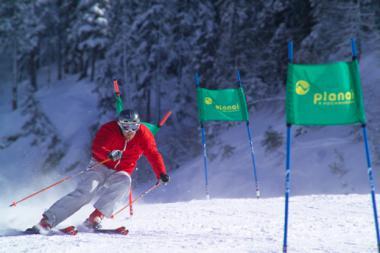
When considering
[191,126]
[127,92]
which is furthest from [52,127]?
[191,126]

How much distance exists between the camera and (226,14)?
23.1 meters

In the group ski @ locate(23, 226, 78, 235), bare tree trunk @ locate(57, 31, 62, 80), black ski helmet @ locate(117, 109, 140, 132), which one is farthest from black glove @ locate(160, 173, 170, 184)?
bare tree trunk @ locate(57, 31, 62, 80)

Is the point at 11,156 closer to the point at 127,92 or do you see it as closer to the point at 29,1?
the point at 127,92

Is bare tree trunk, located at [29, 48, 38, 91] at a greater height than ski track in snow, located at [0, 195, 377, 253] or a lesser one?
greater

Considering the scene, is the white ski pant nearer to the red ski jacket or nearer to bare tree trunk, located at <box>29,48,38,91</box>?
the red ski jacket

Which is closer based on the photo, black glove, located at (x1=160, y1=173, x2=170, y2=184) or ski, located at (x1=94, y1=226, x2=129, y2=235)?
ski, located at (x1=94, y1=226, x2=129, y2=235)

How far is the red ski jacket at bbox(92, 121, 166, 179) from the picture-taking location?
19.7 ft

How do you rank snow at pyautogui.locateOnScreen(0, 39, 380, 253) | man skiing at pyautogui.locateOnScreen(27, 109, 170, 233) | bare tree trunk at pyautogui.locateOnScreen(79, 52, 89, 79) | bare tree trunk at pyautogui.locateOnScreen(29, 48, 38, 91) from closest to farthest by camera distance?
1. snow at pyautogui.locateOnScreen(0, 39, 380, 253)
2. man skiing at pyautogui.locateOnScreen(27, 109, 170, 233)
3. bare tree trunk at pyautogui.locateOnScreen(79, 52, 89, 79)
4. bare tree trunk at pyautogui.locateOnScreen(29, 48, 38, 91)

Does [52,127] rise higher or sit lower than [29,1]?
lower

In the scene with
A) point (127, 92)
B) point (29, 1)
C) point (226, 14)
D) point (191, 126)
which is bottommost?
point (191, 126)

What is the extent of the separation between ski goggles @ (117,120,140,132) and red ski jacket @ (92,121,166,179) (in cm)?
12

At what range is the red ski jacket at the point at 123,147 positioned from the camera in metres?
5.99

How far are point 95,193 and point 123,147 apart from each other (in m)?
0.72

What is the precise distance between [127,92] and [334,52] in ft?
50.1
